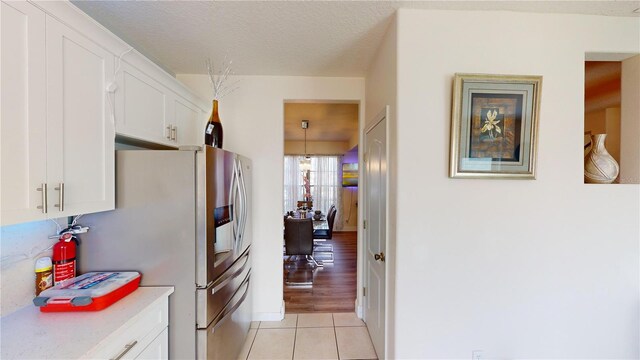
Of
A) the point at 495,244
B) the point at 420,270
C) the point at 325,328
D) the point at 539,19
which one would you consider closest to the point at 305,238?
the point at 325,328

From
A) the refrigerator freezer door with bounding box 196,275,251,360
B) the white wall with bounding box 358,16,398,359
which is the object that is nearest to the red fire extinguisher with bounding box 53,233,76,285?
the refrigerator freezer door with bounding box 196,275,251,360

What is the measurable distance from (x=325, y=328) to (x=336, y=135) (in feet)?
15.0

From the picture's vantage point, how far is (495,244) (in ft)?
5.04

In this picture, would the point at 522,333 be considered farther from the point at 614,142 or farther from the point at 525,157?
the point at 614,142

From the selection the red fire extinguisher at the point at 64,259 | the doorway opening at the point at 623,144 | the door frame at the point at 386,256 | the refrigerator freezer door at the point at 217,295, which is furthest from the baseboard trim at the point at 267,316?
the doorway opening at the point at 623,144

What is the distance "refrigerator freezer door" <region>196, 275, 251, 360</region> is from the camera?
1.46m

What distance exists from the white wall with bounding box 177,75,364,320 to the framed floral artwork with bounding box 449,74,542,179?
1721 mm

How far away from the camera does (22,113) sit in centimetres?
95

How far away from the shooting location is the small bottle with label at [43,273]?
1279 millimetres

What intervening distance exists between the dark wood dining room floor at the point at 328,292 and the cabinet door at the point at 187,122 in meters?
2.17

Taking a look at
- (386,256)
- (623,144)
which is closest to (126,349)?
(386,256)

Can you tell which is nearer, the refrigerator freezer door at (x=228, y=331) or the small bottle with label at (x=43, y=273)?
the small bottle with label at (x=43, y=273)

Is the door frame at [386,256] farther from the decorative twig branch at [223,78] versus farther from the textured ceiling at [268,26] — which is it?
the decorative twig branch at [223,78]

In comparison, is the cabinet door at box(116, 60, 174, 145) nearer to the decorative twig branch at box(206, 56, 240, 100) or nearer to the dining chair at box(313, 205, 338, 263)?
the decorative twig branch at box(206, 56, 240, 100)
